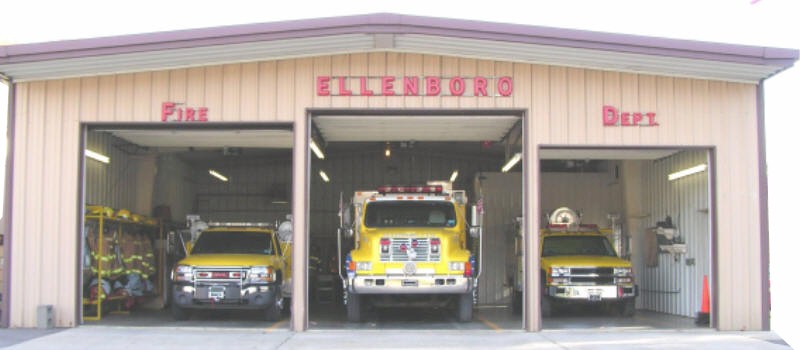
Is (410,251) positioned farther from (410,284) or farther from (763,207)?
(763,207)

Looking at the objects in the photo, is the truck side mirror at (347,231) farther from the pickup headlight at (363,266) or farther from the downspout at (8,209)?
the downspout at (8,209)

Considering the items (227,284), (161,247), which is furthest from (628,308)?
(161,247)

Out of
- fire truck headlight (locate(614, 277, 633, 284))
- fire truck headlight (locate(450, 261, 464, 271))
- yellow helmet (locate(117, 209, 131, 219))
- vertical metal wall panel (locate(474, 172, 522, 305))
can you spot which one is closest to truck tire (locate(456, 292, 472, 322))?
fire truck headlight (locate(450, 261, 464, 271))

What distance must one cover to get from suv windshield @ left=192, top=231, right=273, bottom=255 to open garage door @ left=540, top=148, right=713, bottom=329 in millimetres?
5794

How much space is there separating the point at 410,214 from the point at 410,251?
135 cm

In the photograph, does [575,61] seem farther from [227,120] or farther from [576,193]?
[576,193]

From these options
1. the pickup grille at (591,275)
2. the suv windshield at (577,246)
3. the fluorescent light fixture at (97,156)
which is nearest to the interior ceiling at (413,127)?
the suv windshield at (577,246)

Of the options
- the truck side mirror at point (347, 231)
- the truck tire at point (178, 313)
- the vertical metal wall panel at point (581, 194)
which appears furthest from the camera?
the vertical metal wall panel at point (581, 194)

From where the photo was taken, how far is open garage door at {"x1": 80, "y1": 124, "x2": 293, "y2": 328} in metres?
16.2

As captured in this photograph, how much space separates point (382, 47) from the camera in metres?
14.4

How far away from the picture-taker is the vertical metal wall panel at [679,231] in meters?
17.5

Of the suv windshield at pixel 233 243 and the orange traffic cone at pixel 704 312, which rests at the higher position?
the suv windshield at pixel 233 243

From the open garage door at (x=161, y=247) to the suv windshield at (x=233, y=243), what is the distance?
0.02 m

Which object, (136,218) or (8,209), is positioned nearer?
(8,209)
